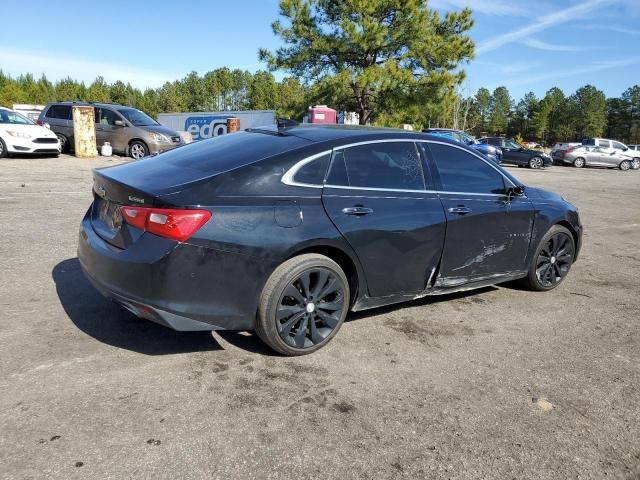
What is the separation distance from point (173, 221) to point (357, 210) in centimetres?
129

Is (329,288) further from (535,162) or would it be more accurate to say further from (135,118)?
(535,162)

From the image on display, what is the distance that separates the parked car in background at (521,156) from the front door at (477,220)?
25460 millimetres

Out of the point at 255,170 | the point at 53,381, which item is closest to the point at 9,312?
the point at 53,381

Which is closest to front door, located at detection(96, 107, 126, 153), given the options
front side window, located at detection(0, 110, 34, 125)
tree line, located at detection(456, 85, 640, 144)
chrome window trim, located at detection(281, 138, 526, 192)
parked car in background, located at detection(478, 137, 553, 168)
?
front side window, located at detection(0, 110, 34, 125)

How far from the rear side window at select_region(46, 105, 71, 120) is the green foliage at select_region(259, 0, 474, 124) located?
1482cm

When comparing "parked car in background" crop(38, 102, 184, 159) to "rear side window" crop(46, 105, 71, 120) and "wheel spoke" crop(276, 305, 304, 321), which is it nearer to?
"rear side window" crop(46, 105, 71, 120)

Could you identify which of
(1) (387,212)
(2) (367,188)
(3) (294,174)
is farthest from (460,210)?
(3) (294,174)

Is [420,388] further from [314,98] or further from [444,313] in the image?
[314,98]

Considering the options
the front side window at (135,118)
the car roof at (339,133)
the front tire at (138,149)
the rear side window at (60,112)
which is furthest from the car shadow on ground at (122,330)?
the rear side window at (60,112)

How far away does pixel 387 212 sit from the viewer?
378 cm

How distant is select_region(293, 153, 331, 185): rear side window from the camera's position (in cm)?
347

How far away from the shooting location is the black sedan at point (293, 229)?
307 cm

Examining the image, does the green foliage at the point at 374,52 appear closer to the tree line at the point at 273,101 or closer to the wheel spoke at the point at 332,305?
the wheel spoke at the point at 332,305

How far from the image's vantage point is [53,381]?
3.01m
